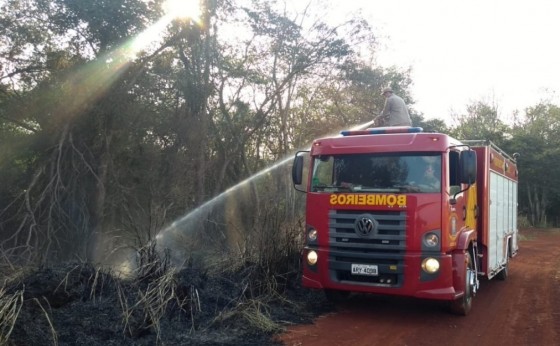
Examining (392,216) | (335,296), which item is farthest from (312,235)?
(335,296)

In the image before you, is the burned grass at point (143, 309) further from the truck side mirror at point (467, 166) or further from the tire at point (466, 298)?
the truck side mirror at point (467, 166)

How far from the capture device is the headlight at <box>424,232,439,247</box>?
6613mm

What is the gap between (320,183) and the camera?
7.46m

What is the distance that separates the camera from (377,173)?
7.09 metres

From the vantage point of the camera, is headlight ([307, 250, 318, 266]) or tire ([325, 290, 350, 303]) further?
tire ([325, 290, 350, 303])

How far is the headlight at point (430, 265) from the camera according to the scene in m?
6.56

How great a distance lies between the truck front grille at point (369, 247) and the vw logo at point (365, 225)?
14 millimetres

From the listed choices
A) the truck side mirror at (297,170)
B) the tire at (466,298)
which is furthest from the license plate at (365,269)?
the truck side mirror at (297,170)

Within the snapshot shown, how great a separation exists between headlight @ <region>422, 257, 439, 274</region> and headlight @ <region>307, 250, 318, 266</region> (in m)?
1.53

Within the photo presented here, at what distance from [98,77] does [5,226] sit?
3951 millimetres

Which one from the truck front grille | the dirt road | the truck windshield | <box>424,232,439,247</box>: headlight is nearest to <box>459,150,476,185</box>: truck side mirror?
the truck windshield

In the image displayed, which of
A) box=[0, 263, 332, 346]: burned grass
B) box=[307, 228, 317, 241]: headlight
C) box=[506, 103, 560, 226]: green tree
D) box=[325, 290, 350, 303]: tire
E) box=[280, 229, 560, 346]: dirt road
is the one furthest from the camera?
box=[506, 103, 560, 226]: green tree

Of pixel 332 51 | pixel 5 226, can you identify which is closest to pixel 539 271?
pixel 332 51

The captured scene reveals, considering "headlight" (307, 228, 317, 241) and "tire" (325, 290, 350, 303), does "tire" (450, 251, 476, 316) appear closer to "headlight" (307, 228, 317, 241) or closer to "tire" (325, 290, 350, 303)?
"tire" (325, 290, 350, 303)
